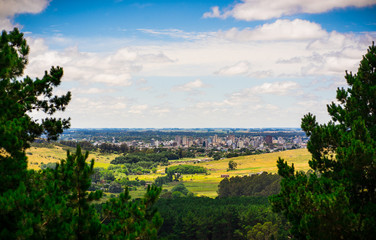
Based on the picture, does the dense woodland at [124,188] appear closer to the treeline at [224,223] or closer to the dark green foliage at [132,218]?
the dark green foliage at [132,218]

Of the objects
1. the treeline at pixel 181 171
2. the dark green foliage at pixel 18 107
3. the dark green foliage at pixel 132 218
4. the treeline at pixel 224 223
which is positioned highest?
the dark green foliage at pixel 18 107

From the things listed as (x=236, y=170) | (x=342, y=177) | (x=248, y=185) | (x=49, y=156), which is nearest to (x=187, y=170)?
(x=236, y=170)

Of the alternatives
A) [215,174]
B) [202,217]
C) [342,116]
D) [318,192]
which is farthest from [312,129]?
[215,174]

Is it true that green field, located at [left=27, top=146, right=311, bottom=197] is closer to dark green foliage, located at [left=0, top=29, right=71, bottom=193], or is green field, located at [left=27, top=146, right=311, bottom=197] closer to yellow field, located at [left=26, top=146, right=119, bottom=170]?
yellow field, located at [left=26, top=146, right=119, bottom=170]

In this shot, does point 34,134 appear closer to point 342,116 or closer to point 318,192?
point 318,192

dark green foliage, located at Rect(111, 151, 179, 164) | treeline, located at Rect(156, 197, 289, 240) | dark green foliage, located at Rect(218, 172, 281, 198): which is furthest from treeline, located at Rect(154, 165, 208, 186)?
treeline, located at Rect(156, 197, 289, 240)

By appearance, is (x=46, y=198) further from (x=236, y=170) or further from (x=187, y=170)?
(x=187, y=170)

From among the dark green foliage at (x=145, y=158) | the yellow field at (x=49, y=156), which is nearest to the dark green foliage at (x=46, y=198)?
the yellow field at (x=49, y=156)

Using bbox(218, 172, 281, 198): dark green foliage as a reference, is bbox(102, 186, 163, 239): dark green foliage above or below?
above

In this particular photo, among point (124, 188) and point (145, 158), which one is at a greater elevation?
point (124, 188)
